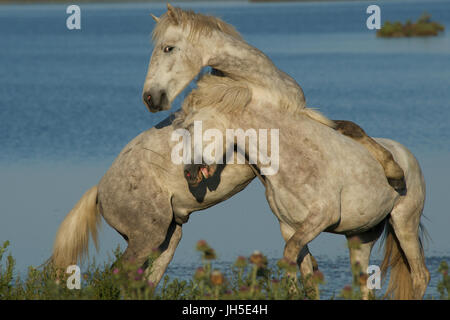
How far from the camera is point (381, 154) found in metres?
6.11

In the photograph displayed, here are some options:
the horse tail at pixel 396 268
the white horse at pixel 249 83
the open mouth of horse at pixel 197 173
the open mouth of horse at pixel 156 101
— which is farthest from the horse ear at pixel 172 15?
the horse tail at pixel 396 268

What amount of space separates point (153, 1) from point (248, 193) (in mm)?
74682

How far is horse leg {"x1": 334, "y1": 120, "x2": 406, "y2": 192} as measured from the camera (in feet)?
19.9

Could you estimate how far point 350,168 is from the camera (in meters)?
5.96

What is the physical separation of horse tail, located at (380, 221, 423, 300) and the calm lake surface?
1.06 meters

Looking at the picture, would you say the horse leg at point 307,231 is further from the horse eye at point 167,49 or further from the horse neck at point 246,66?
the horse eye at point 167,49

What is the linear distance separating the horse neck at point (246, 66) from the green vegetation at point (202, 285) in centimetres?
113

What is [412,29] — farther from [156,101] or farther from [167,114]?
[156,101]

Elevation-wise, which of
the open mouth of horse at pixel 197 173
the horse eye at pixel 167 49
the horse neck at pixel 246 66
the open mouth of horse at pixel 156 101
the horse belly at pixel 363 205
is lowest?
the horse belly at pixel 363 205

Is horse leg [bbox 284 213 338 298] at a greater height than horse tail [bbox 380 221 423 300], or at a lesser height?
greater

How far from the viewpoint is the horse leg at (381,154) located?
6.07 meters
